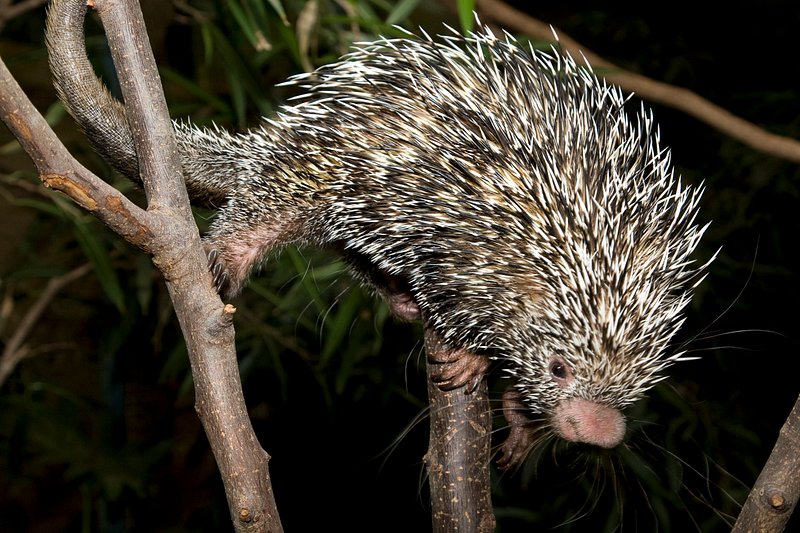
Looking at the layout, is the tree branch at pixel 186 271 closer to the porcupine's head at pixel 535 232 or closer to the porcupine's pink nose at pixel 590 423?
the porcupine's head at pixel 535 232

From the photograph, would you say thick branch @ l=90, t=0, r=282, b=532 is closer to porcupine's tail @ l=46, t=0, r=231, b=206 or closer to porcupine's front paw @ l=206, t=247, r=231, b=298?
porcupine's tail @ l=46, t=0, r=231, b=206

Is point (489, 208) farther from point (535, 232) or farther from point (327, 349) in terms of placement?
point (327, 349)

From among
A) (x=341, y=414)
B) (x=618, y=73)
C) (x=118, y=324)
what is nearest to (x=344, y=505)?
(x=341, y=414)

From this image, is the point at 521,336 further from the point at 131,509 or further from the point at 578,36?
the point at 578,36

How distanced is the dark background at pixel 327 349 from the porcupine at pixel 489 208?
2.54 ft

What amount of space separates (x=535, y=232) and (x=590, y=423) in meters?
0.34

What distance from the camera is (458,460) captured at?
1784mm

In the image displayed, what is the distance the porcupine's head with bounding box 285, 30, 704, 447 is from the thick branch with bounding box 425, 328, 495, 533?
13 centimetres

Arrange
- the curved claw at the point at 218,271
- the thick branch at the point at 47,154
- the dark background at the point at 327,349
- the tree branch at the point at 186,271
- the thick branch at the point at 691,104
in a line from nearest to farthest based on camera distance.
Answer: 1. the thick branch at the point at 47,154
2. the tree branch at the point at 186,271
3. the curved claw at the point at 218,271
4. the thick branch at the point at 691,104
5. the dark background at the point at 327,349

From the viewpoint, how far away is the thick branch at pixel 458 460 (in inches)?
70.2

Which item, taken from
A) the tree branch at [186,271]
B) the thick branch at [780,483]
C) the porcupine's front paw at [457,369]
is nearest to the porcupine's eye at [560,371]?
the porcupine's front paw at [457,369]

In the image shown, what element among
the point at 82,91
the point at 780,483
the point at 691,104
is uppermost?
the point at 691,104

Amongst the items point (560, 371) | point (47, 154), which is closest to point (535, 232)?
point (560, 371)

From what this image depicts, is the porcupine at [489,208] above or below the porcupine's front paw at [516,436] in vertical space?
above
